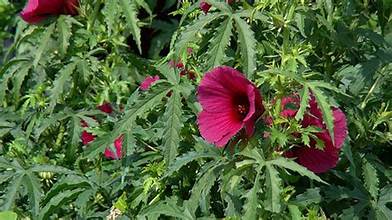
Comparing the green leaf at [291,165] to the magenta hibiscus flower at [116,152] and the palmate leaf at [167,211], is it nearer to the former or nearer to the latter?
the palmate leaf at [167,211]

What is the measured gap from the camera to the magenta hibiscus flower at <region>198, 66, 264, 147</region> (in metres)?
1.60

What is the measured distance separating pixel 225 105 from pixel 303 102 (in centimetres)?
17

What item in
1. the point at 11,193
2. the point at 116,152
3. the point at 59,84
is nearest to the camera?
the point at 11,193

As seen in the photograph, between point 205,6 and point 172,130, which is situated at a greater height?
point 205,6

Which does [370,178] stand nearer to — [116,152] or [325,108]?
[325,108]

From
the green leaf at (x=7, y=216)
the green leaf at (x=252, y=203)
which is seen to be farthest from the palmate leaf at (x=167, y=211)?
the green leaf at (x=7, y=216)

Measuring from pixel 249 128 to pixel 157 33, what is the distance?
2266 mm

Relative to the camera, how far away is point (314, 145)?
1721 mm

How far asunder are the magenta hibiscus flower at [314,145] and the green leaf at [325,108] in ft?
0.26

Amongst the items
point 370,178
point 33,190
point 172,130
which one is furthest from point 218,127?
point 33,190

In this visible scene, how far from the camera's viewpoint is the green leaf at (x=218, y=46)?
5.48ft

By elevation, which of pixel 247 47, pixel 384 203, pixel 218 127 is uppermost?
pixel 247 47

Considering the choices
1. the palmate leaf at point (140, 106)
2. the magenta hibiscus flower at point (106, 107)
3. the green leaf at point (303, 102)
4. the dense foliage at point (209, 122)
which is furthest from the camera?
the magenta hibiscus flower at point (106, 107)

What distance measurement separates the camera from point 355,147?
1.93 m
